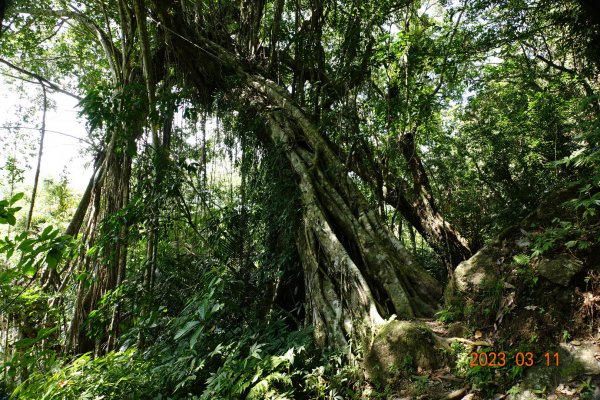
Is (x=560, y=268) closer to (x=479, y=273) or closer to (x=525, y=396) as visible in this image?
(x=479, y=273)

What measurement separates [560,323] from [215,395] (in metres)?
1.84

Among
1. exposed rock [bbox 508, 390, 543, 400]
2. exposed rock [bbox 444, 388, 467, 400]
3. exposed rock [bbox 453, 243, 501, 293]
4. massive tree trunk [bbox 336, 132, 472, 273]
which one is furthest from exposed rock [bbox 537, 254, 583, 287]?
massive tree trunk [bbox 336, 132, 472, 273]

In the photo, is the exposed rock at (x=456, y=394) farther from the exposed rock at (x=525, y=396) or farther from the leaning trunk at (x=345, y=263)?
the leaning trunk at (x=345, y=263)

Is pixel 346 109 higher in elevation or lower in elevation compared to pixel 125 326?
higher

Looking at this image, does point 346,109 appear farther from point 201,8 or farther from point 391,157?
point 201,8

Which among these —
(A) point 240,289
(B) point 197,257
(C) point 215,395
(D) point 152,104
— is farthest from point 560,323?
(D) point 152,104

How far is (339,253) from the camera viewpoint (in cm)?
283

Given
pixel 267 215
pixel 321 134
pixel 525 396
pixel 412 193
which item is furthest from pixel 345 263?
pixel 412 193

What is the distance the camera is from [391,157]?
5.19 meters

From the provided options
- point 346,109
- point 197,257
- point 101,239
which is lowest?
point 197,257
